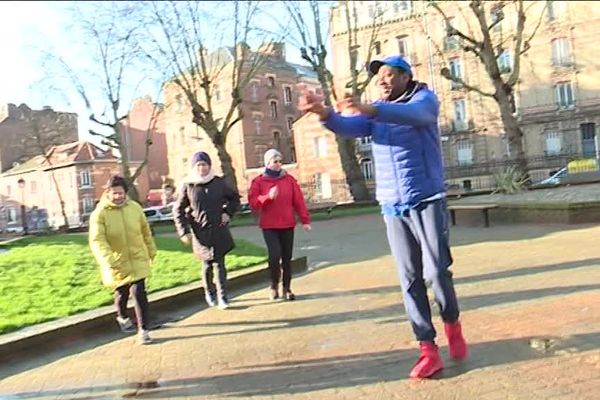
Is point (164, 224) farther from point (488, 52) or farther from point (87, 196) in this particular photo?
point (87, 196)

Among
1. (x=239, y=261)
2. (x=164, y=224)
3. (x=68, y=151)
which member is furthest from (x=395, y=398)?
(x=68, y=151)

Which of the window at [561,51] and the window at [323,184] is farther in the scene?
the window at [323,184]

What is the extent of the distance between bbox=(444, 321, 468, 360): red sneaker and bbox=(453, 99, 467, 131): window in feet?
188

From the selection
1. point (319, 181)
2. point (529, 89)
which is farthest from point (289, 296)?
point (319, 181)

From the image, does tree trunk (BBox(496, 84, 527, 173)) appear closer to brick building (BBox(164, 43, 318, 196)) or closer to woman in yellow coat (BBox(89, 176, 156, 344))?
woman in yellow coat (BBox(89, 176, 156, 344))

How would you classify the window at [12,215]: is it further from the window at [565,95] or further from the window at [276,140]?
the window at [565,95]

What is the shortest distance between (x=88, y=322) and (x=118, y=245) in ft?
3.53

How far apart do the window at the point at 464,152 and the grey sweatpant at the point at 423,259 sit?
56482 mm

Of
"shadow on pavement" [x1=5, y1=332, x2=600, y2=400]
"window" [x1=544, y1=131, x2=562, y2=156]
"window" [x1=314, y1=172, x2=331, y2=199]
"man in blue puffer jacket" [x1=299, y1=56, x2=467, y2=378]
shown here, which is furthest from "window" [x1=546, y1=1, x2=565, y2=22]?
"man in blue puffer jacket" [x1=299, y1=56, x2=467, y2=378]

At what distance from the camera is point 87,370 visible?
5961 mm

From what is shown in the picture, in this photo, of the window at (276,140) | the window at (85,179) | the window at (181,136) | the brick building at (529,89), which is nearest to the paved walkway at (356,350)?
the brick building at (529,89)

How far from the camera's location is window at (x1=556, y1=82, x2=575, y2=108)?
2190 inches

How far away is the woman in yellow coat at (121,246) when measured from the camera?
6.91 meters

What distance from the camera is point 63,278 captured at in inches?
410
